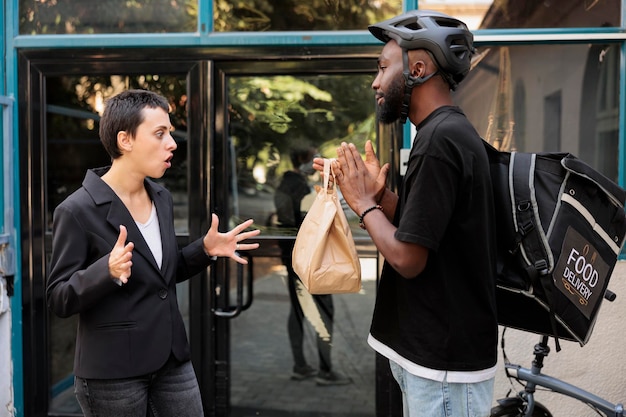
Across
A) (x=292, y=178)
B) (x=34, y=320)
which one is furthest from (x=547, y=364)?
(x=34, y=320)

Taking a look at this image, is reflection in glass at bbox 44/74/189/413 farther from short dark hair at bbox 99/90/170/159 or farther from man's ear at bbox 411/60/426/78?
man's ear at bbox 411/60/426/78

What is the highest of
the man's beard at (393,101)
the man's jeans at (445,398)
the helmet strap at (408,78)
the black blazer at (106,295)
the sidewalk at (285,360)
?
the helmet strap at (408,78)

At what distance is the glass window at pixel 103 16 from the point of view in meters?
3.91

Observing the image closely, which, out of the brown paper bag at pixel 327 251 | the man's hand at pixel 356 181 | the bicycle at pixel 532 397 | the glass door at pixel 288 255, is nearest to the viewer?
the man's hand at pixel 356 181

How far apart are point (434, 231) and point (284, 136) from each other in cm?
216

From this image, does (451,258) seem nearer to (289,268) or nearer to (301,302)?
(289,268)

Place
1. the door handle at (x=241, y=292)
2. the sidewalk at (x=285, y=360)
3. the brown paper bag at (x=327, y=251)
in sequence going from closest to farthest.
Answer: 1. the brown paper bag at (x=327, y=251)
2. the door handle at (x=241, y=292)
3. the sidewalk at (x=285, y=360)

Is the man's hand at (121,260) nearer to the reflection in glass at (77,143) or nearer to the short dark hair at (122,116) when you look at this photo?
the short dark hair at (122,116)

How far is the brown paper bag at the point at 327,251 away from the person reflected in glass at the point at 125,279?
0.53 meters

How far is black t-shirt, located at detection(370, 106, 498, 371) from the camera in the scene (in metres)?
1.98

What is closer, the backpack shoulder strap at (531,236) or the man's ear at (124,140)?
the backpack shoulder strap at (531,236)

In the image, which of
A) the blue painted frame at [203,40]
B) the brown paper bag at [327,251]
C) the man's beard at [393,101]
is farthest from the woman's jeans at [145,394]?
the blue painted frame at [203,40]

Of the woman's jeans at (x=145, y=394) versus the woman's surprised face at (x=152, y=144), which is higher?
the woman's surprised face at (x=152, y=144)

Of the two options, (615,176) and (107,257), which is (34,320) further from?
(615,176)
